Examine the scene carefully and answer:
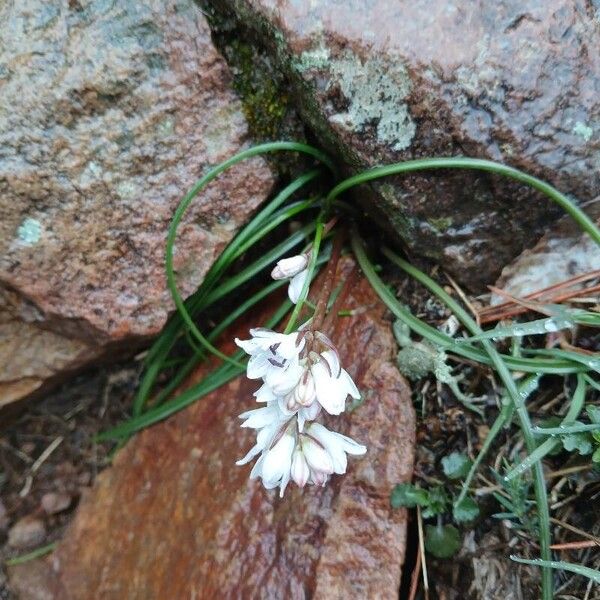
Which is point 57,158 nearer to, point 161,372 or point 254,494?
point 161,372

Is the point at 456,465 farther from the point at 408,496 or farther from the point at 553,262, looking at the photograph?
the point at 553,262

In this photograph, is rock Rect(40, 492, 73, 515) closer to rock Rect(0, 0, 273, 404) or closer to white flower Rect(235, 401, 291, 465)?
rock Rect(0, 0, 273, 404)

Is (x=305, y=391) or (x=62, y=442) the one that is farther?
(x=62, y=442)

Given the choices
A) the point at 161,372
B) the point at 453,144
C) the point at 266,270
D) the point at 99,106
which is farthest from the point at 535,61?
the point at 161,372

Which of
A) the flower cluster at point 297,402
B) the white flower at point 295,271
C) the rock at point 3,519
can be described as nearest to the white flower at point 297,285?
the white flower at point 295,271

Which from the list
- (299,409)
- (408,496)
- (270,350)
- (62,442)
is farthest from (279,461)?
(62,442)

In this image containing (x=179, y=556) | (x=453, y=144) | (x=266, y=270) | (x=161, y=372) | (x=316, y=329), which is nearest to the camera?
(x=316, y=329)

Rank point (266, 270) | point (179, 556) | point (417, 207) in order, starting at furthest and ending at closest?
point (266, 270), point (179, 556), point (417, 207)
